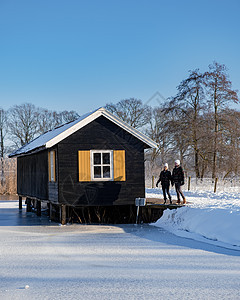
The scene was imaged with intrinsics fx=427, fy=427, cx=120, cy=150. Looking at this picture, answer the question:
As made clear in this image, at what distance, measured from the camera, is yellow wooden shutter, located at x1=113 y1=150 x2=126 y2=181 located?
1705 centimetres

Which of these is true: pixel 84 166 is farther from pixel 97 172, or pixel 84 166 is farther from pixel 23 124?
pixel 23 124

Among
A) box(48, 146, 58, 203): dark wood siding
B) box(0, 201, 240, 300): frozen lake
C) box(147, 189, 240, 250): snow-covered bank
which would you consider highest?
box(48, 146, 58, 203): dark wood siding

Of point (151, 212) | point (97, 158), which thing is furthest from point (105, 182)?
point (151, 212)

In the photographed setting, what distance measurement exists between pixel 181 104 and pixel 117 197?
19.1 m

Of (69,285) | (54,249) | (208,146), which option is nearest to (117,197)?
(54,249)

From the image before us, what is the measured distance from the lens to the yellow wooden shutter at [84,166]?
659 inches

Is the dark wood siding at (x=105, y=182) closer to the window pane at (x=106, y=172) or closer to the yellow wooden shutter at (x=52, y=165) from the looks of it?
the window pane at (x=106, y=172)

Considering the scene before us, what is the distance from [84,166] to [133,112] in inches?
1127

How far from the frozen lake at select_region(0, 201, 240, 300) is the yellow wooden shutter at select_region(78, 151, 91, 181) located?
3.57 m

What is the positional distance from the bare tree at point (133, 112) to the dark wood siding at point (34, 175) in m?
19.7

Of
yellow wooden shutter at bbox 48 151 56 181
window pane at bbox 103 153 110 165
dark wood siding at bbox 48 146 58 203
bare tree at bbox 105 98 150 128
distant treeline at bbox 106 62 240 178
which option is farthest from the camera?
bare tree at bbox 105 98 150 128

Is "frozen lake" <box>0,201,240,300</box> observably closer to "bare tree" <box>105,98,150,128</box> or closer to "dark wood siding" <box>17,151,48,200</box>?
"dark wood siding" <box>17,151,48,200</box>

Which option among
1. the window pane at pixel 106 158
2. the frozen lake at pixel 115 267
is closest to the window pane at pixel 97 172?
the window pane at pixel 106 158

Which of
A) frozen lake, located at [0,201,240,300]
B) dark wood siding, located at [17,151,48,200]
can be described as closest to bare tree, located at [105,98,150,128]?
dark wood siding, located at [17,151,48,200]
